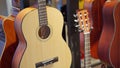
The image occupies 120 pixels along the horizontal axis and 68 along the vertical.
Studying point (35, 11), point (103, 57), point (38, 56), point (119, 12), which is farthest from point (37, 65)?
point (119, 12)

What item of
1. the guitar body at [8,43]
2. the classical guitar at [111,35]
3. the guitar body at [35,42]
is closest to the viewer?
the guitar body at [35,42]

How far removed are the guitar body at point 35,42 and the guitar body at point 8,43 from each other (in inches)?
3.3

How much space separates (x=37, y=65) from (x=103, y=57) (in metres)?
0.59

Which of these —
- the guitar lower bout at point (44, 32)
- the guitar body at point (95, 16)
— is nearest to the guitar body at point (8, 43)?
the guitar lower bout at point (44, 32)

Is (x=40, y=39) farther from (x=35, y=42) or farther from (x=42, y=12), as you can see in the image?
(x=42, y=12)

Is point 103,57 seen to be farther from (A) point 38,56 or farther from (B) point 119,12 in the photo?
(A) point 38,56

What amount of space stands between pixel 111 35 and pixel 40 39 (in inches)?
23.3

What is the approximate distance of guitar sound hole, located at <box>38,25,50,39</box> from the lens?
1630mm

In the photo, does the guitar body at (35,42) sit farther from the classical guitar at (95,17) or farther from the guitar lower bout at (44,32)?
the classical guitar at (95,17)

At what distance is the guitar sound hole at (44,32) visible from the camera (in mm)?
1630

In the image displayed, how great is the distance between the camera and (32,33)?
1587mm

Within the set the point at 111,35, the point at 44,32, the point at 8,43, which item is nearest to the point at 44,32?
the point at 44,32

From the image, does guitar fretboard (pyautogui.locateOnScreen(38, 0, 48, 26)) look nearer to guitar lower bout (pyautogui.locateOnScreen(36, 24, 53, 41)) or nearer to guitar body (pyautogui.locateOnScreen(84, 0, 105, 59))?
guitar lower bout (pyautogui.locateOnScreen(36, 24, 53, 41))

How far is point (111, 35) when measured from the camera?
189 cm
